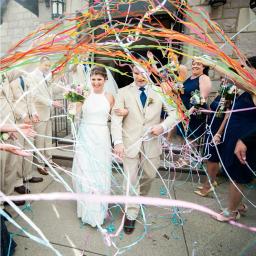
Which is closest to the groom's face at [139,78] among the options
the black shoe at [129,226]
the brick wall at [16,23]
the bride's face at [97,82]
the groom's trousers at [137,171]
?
the bride's face at [97,82]

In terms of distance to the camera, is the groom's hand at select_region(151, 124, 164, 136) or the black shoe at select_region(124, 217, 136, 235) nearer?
the groom's hand at select_region(151, 124, 164, 136)

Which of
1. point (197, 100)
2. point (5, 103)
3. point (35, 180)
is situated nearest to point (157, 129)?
point (197, 100)

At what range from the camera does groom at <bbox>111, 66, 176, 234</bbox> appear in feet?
7.97

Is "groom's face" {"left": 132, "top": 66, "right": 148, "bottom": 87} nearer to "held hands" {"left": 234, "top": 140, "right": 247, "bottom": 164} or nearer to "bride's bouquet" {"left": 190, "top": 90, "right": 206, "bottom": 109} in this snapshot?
"bride's bouquet" {"left": 190, "top": 90, "right": 206, "bottom": 109}

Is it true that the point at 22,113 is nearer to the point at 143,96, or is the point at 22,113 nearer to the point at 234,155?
the point at 143,96

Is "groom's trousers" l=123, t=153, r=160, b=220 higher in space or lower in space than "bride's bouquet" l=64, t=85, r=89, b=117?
lower

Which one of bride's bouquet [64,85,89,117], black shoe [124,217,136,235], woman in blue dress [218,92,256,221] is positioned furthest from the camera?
bride's bouquet [64,85,89,117]

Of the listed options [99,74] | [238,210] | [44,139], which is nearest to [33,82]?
[44,139]

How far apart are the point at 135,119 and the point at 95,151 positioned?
58 centimetres

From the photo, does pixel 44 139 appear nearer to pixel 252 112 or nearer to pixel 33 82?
pixel 33 82

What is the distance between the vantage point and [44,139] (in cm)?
390

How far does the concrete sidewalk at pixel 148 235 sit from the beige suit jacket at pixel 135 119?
90 cm

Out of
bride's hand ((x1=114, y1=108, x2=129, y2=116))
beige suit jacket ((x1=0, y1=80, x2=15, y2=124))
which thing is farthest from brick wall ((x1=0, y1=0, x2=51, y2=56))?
bride's hand ((x1=114, y1=108, x2=129, y2=116))

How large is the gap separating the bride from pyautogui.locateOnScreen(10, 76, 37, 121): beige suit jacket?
85 cm
